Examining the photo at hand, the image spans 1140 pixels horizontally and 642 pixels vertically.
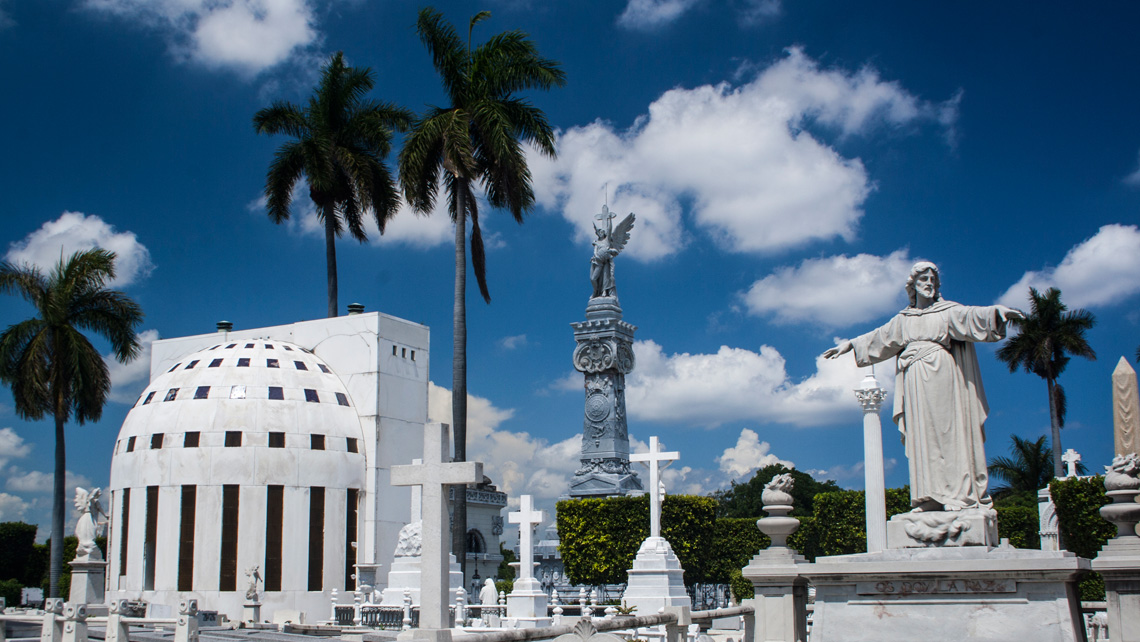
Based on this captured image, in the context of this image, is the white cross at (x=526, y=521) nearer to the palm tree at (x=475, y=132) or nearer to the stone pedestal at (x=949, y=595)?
the palm tree at (x=475, y=132)

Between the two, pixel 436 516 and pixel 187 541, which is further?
pixel 187 541

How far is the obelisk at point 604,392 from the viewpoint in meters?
39.8

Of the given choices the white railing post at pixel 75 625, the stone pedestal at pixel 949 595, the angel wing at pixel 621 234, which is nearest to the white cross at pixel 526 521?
the white railing post at pixel 75 625

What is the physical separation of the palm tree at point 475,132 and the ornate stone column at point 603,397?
1081 centimetres

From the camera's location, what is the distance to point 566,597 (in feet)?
116

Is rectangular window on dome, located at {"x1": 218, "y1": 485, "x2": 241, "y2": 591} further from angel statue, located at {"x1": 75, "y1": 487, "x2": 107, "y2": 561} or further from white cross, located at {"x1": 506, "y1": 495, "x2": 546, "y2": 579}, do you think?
white cross, located at {"x1": 506, "y1": 495, "x2": 546, "y2": 579}

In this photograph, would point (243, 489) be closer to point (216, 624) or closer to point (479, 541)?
point (216, 624)

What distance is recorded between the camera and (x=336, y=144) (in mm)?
38031

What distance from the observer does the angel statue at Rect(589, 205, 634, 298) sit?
43.4 metres

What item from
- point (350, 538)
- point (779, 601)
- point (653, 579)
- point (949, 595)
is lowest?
point (653, 579)

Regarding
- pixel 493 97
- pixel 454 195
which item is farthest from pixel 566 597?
pixel 493 97

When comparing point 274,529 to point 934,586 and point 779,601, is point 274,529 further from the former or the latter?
point 934,586

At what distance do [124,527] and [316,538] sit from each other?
24.1 ft

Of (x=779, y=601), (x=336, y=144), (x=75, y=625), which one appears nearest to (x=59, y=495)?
(x=336, y=144)
